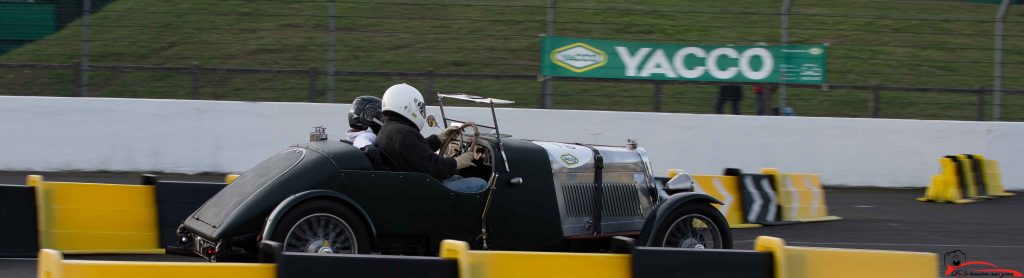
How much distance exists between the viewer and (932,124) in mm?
14062

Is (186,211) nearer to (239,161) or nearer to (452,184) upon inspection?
(452,184)

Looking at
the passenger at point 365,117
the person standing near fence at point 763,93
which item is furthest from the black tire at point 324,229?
the person standing near fence at point 763,93

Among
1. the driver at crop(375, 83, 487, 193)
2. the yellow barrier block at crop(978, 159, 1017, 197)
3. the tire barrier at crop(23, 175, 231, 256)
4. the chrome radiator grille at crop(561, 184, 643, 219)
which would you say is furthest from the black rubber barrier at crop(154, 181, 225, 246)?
the yellow barrier block at crop(978, 159, 1017, 197)

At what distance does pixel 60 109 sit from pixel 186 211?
5.60m

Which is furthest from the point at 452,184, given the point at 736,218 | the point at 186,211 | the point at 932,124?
the point at 932,124

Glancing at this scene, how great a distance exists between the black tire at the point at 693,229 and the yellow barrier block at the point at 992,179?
22.7ft

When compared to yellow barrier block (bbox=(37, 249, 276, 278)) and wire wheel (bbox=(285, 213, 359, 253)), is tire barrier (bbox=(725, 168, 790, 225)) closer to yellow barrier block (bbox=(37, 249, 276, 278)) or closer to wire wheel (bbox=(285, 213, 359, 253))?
wire wheel (bbox=(285, 213, 359, 253))

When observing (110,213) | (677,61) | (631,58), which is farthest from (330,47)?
(110,213)

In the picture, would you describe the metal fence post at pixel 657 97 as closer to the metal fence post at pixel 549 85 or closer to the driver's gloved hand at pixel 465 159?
the metal fence post at pixel 549 85

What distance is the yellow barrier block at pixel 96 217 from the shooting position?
7785mm

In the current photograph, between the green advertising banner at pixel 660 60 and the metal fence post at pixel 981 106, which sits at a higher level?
the green advertising banner at pixel 660 60

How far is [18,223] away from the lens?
7.66 metres

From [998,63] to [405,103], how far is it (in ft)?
32.2

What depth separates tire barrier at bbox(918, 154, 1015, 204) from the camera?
12.7 m
